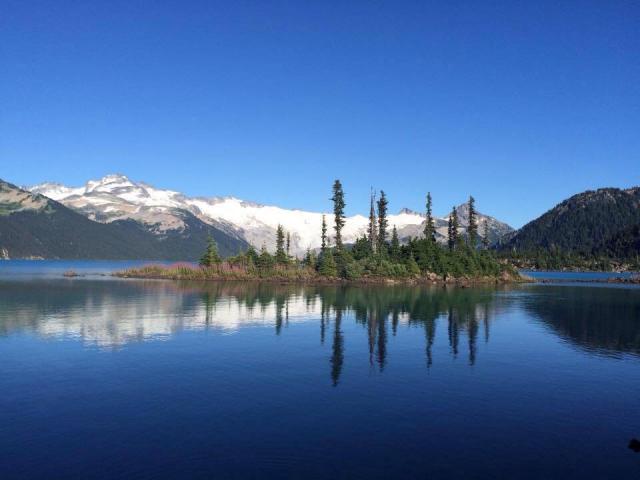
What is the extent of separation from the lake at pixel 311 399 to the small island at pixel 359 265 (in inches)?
3458

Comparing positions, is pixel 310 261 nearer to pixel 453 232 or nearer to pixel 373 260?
pixel 373 260

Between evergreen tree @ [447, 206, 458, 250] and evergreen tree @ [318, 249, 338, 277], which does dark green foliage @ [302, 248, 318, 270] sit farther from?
evergreen tree @ [447, 206, 458, 250]

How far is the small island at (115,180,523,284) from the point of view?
154 meters

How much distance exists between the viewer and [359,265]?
155125mm

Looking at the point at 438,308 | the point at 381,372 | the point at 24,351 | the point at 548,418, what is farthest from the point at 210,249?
the point at 548,418

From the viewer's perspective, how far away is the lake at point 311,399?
890 inches

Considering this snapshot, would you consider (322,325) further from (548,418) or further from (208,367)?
(548,418)

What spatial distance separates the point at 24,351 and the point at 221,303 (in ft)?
147

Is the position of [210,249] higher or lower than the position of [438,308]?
higher

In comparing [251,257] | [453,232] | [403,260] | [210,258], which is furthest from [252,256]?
[453,232]

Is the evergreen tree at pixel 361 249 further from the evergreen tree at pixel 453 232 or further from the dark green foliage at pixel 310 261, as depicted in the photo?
A: the evergreen tree at pixel 453 232

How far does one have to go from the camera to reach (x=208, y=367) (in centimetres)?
3944

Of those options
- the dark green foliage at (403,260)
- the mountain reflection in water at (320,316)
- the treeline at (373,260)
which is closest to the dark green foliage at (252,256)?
the treeline at (373,260)

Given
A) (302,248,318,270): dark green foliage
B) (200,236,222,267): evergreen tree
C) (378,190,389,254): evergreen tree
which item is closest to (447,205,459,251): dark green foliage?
(378,190,389,254): evergreen tree
